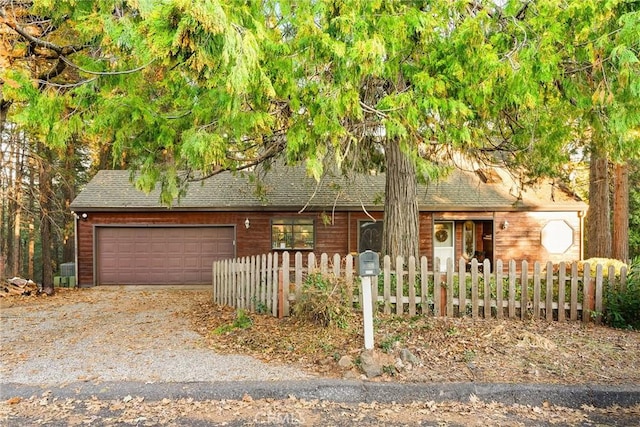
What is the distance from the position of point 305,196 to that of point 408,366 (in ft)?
32.0

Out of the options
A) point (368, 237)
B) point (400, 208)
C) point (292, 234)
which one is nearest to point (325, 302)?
point (400, 208)

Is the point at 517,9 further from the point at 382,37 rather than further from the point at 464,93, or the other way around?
the point at 382,37

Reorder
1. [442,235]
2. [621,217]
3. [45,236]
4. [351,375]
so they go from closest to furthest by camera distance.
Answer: [351,375], [45,236], [442,235], [621,217]

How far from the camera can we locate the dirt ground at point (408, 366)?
12.3 feet

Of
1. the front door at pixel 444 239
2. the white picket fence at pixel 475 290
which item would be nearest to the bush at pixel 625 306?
the white picket fence at pixel 475 290

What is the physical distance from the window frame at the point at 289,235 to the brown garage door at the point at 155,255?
152cm

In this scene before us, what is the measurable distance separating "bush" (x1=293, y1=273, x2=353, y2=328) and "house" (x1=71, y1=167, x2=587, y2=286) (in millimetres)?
6956

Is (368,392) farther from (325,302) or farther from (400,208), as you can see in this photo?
(400,208)

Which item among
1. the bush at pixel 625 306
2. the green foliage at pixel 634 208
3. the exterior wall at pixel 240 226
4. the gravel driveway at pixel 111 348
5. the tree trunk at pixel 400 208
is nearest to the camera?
the gravel driveway at pixel 111 348

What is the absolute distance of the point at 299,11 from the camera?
4898mm

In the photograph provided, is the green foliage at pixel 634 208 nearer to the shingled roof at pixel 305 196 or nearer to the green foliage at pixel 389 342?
the shingled roof at pixel 305 196

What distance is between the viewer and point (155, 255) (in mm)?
13398

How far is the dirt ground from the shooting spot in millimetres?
3742

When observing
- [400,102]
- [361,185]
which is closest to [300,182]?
[361,185]
